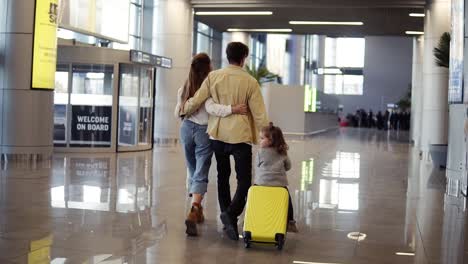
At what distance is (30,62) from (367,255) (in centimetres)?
971

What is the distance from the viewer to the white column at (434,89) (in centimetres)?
2117

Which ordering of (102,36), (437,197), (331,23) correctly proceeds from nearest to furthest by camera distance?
1. (437,197)
2. (102,36)
3. (331,23)

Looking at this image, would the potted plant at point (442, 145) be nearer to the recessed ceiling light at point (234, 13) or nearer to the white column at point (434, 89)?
the white column at point (434, 89)

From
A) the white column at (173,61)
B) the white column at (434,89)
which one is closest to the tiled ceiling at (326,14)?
A: the white column at (173,61)

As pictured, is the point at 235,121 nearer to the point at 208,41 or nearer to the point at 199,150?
the point at 199,150

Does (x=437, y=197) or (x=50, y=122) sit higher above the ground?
(x=50, y=122)

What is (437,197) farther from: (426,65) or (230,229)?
(426,65)

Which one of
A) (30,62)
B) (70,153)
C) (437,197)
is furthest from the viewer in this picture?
(70,153)

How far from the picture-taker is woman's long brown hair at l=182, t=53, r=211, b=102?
24.2ft

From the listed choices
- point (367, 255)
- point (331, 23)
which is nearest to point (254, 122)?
point (367, 255)

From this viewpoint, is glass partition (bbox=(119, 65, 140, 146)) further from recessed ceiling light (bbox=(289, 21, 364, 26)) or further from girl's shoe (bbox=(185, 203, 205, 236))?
recessed ceiling light (bbox=(289, 21, 364, 26))

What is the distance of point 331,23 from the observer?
29.2 meters

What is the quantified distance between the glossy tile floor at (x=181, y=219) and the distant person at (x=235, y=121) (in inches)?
16.3

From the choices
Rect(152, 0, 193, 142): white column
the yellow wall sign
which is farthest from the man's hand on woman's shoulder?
Rect(152, 0, 193, 142): white column
